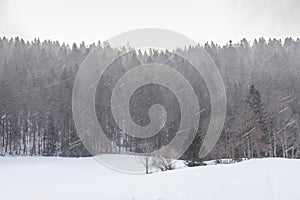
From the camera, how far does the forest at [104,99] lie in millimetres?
63125

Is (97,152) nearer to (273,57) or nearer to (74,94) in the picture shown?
(74,94)

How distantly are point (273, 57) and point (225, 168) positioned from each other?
328 feet

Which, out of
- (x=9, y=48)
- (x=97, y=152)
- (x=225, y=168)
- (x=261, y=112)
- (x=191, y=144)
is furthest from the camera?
(x=9, y=48)

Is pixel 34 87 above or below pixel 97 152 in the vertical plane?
above

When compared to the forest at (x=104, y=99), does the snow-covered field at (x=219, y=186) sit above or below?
below

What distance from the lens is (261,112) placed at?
194 ft

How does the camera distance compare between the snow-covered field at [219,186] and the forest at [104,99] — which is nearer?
the snow-covered field at [219,186]

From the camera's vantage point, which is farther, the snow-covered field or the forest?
the forest

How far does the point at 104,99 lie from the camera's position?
83375 millimetres

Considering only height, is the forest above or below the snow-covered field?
above

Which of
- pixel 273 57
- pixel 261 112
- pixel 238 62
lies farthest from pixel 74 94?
pixel 273 57

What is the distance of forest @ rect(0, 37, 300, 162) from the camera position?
207 feet

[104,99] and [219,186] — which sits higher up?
A: [104,99]

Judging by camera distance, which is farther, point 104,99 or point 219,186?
point 104,99
